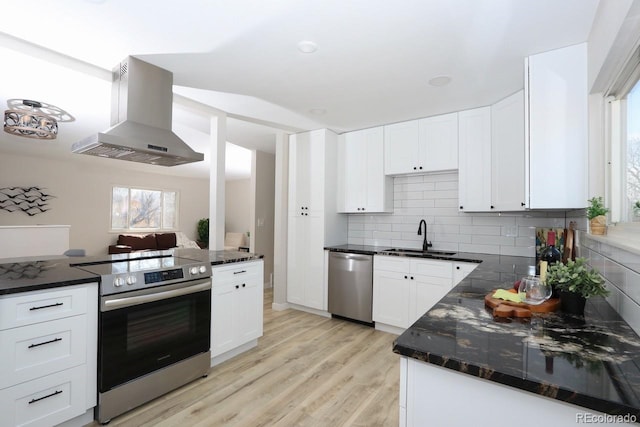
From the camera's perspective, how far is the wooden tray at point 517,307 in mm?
1168

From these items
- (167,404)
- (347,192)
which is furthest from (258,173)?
(167,404)

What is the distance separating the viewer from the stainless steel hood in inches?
86.5

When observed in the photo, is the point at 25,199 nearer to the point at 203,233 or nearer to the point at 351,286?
the point at 203,233

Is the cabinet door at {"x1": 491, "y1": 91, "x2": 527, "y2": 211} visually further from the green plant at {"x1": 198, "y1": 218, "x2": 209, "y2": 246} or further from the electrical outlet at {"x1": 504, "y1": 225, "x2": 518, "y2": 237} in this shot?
the green plant at {"x1": 198, "y1": 218, "x2": 209, "y2": 246}

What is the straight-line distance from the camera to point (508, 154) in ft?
8.94

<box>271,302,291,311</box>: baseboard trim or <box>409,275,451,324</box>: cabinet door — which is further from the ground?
<box>409,275,451,324</box>: cabinet door

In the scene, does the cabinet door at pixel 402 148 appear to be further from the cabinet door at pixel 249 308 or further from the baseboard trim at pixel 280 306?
the baseboard trim at pixel 280 306

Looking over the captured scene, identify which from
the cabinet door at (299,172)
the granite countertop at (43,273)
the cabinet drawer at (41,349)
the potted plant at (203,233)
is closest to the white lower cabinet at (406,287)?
the cabinet door at (299,172)

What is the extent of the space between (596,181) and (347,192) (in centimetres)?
255

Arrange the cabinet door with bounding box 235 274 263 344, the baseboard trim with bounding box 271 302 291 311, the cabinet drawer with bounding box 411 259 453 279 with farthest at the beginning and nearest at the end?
the baseboard trim with bounding box 271 302 291 311 < the cabinet drawer with bounding box 411 259 453 279 < the cabinet door with bounding box 235 274 263 344

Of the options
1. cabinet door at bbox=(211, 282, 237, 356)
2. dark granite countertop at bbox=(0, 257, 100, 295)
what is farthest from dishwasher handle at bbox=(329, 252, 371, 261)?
dark granite countertop at bbox=(0, 257, 100, 295)

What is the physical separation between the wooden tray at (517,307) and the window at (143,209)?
8.24 m

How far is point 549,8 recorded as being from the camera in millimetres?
1657

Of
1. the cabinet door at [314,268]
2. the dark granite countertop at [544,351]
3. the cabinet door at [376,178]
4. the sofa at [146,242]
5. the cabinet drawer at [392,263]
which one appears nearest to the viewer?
the dark granite countertop at [544,351]
